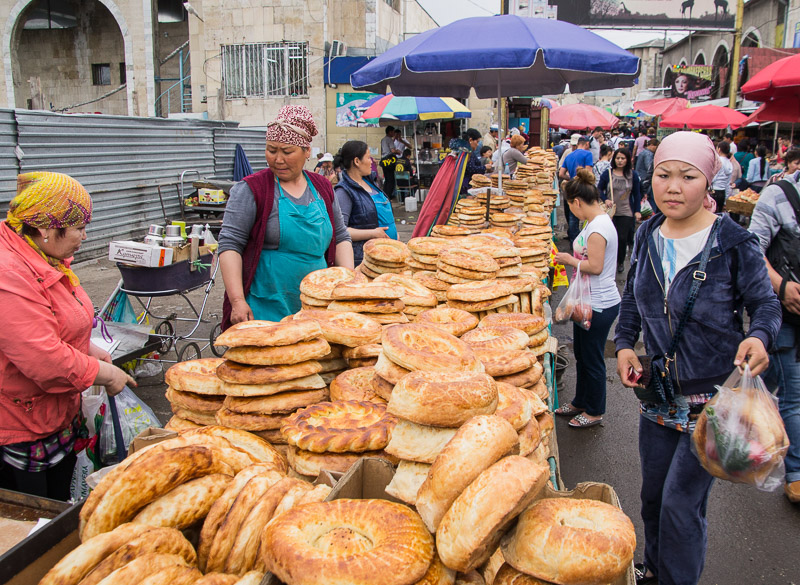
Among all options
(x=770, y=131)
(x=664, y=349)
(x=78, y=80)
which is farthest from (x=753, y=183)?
(x=78, y=80)

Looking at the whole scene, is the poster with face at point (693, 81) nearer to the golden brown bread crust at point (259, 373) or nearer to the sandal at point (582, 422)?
the sandal at point (582, 422)

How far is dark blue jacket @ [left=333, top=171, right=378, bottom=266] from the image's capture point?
5723 millimetres

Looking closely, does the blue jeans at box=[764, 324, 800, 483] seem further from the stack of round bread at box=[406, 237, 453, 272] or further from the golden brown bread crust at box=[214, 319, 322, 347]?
→ the golden brown bread crust at box=[214, 319, 322, 347]

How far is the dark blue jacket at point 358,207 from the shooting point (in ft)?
18.8

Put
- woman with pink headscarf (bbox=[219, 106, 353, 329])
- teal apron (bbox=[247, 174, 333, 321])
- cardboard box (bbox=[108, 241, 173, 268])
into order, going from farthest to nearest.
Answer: cardboard box (bbox=[108, 241, 173, 268])
teal apron (bbox=[247, 174, 333, 321])
woman with pink headscarf (bbox=[219, 106, 353, 329])

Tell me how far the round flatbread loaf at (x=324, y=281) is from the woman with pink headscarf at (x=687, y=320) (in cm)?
162

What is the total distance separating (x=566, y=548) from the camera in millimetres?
1390

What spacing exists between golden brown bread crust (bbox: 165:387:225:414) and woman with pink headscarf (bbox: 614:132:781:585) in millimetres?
1920

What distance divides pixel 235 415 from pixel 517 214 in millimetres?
6123

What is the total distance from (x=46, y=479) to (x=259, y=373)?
4.84 feet

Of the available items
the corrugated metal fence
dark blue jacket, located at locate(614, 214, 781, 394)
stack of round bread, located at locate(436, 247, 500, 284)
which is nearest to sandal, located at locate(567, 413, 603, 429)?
stack of round bread, located at locate(436, 247, 500, 284)

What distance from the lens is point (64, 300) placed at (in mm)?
2691

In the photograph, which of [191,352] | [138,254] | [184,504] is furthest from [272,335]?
[191,352]

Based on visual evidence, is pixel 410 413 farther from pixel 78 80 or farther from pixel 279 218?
pixel 78 80
